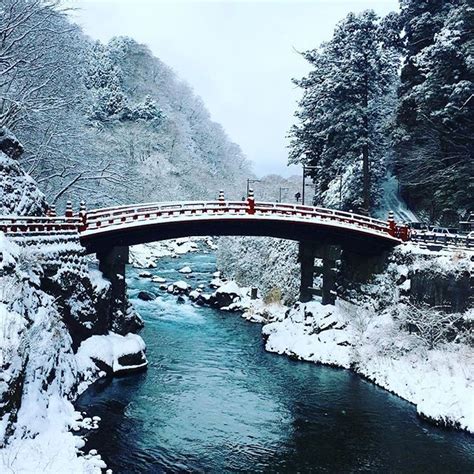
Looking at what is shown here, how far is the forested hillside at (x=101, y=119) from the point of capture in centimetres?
3125

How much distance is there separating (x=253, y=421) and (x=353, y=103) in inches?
1086

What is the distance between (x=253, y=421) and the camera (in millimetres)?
20734

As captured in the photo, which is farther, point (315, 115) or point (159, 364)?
point (315, 115)

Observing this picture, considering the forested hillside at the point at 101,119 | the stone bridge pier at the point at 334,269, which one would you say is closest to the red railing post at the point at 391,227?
the stone bridge pier at the point at 334,269

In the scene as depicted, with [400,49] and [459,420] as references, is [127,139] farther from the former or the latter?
[459,420]

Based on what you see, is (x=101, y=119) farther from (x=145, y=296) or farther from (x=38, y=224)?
(x=38, y=224)

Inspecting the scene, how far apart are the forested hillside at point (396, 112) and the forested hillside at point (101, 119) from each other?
17575 mm

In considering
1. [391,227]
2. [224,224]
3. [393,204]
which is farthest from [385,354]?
[393,204]

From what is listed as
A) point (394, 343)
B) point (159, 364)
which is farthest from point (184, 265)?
point (394, 343)

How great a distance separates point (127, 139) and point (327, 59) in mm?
48926

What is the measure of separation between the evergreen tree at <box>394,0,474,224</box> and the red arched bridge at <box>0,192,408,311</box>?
237 inches

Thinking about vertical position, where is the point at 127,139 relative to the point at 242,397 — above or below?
above

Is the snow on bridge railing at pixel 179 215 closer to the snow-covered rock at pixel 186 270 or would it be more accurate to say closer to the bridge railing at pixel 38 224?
the bridge railing at pixel 38 224

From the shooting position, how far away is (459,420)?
66.3 feet
